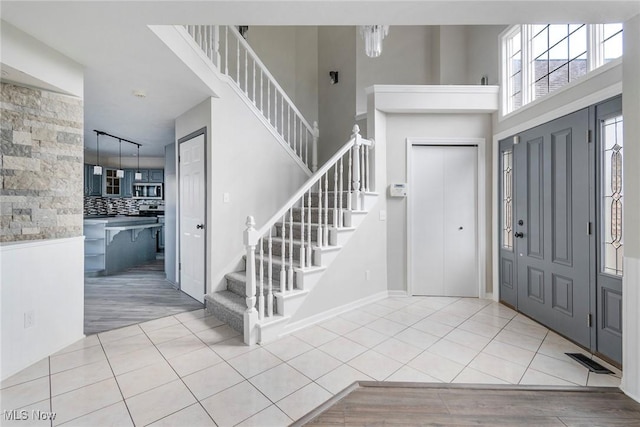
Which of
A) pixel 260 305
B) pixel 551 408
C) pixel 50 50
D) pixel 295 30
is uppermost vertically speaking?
pixel 295 30

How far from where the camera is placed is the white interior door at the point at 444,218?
394 cm

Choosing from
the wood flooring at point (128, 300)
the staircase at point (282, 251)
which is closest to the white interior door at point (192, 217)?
the wood flooring at point (128, 300)

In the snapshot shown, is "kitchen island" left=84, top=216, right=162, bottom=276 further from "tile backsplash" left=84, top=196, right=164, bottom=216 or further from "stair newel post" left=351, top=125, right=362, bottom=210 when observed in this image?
"stair newel post" left=351, top=125, right=362, bottom=210

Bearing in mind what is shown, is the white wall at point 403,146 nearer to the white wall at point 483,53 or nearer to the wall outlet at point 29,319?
the white wall at point 483,53

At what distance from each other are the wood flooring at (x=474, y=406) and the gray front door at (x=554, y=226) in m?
0.92

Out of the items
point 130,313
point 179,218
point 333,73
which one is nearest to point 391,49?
point 333,73

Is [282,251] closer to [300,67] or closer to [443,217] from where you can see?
[443,217]

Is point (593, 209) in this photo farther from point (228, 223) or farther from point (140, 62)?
point (140, 62)

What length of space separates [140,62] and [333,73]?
11.3ft

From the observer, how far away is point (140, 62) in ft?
8.74

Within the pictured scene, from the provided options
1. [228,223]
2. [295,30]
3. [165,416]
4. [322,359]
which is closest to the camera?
[165,416]

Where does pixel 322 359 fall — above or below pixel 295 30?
below

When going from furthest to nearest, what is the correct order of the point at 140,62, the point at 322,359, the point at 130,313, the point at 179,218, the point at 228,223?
1. the point at 179,218
2. the point at 228,223
3. the point at 130,313
4. the point at 140,62
5. the point at 322,359

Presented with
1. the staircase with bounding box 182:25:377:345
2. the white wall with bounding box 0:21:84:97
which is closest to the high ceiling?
A: the white wall with bounding box 0:21:84:97
